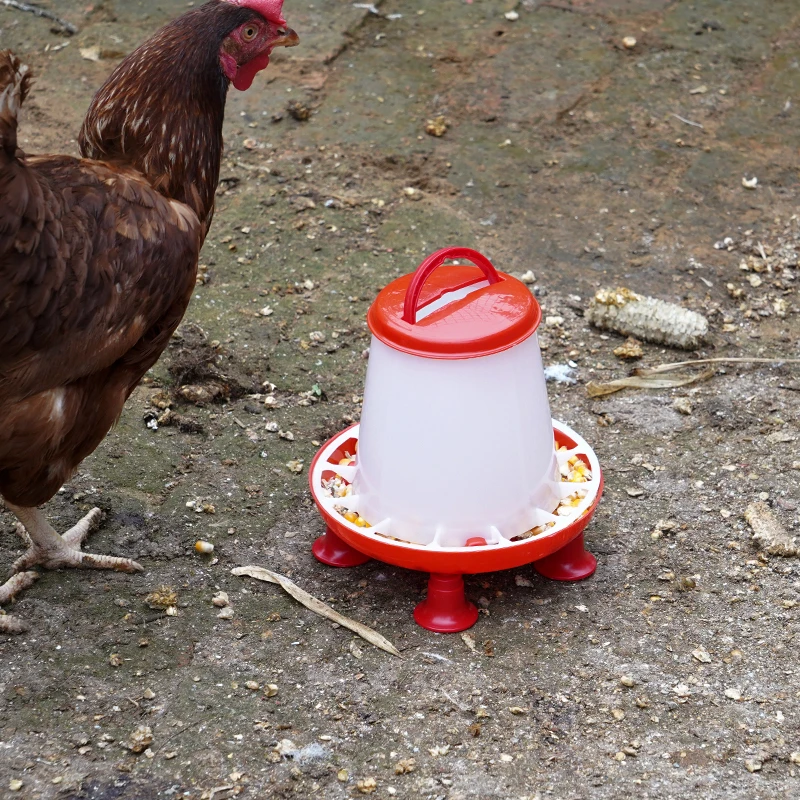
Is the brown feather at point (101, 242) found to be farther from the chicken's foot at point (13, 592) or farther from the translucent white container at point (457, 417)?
the translucent white container at point (457, 417)

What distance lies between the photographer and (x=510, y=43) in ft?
19.1

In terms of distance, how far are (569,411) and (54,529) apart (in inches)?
71.3

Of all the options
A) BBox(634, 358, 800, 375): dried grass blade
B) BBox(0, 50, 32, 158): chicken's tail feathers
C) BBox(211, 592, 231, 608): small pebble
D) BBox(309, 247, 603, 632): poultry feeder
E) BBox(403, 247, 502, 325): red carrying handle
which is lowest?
BBox(211, 592, 231, 608): small pebble

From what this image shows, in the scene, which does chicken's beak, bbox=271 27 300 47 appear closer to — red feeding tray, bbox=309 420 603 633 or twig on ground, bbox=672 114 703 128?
red feeding tray, bbox=309 420 603 633

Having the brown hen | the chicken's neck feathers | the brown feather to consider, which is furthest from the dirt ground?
the chicken's neck feathers

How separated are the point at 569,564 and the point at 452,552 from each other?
0.47 meters

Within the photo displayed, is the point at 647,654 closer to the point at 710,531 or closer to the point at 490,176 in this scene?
the point at 710,531

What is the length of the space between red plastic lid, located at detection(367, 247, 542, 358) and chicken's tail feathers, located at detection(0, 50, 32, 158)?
1.01 meters

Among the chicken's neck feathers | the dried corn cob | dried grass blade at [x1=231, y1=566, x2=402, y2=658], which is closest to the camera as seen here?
dried grass blade at [x1=231, y1=566, x2=402, y2=658]

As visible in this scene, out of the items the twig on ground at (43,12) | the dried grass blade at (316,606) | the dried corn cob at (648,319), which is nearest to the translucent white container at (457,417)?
the dried grass blade at (316,606)

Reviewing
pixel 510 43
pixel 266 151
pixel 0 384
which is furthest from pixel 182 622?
pixel 510 43

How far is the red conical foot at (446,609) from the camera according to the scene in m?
2.82

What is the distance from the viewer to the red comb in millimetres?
3055

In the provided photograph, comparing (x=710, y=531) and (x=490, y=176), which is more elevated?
(x=490, y=176)
